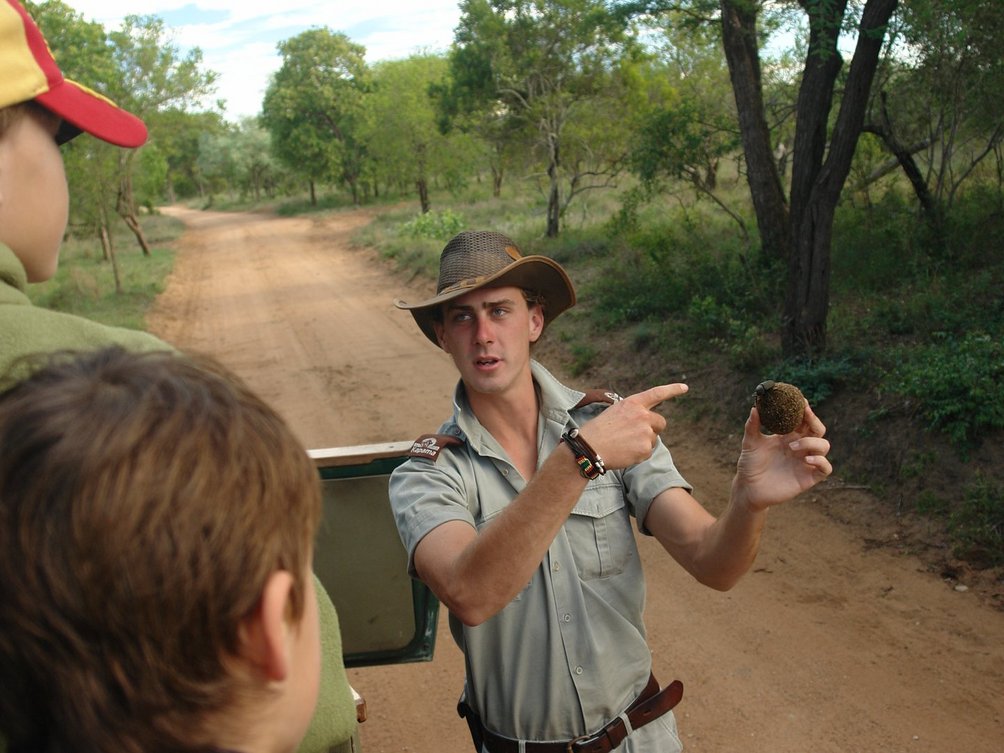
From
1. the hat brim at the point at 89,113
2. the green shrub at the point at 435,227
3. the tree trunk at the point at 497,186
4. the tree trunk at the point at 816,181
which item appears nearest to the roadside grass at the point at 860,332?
the tree trunk at the point at 816,181

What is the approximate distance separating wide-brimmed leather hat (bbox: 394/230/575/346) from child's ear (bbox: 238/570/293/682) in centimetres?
148

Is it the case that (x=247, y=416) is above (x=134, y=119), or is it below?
below

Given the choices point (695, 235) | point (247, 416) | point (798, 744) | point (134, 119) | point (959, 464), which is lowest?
point (798, 744)

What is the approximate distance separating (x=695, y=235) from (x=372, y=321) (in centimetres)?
523

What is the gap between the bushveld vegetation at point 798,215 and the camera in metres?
6.39

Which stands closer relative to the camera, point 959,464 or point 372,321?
point 959,464

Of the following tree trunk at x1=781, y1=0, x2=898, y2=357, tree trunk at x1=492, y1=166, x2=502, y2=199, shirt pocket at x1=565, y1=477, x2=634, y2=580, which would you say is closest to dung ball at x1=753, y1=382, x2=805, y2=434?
shirt pocket at x1=565, y1=477, x2=634, y2=580

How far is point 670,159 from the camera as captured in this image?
11008 mm

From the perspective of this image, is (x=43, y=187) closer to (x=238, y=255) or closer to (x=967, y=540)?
(x=967, y=540)

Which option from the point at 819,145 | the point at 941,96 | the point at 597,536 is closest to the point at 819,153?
the point at 819,145

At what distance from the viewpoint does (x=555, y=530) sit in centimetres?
186

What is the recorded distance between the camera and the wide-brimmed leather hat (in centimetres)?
242

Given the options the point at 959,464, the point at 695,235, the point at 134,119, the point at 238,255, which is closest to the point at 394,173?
the point at 238,255

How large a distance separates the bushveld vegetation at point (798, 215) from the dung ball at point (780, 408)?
3699 millimetres
